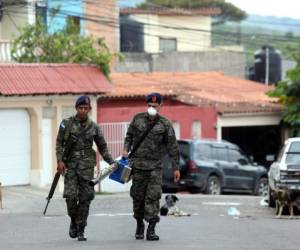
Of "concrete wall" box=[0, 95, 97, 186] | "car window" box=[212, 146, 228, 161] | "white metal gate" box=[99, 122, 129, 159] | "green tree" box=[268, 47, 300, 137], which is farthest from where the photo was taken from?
"green tree" box=[268, 47, 300, 137]

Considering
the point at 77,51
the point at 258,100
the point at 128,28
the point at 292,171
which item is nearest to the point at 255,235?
the point at 292,171

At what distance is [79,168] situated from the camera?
42.0 ft

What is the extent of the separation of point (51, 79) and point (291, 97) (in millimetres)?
11337

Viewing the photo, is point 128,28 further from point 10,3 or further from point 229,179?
point 229,179

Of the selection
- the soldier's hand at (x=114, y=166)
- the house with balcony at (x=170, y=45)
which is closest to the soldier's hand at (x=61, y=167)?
the soldier's hand at (x=114, y=166)

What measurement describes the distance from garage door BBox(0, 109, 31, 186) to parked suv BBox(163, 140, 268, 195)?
4.03 m

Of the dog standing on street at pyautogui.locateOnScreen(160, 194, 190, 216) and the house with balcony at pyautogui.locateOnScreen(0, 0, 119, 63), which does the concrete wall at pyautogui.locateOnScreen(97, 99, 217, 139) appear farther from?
the dog standing on street at pyautogui.locateOnScreen(160, 194, 190, 216)

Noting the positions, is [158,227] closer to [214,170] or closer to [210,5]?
[214,170]

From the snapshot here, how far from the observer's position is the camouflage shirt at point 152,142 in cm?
1292

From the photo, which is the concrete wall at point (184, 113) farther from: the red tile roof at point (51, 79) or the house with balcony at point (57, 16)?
the house with balcony at point (57, 16)

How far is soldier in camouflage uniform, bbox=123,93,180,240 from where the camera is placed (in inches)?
505

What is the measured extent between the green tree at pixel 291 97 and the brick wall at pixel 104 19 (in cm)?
1278

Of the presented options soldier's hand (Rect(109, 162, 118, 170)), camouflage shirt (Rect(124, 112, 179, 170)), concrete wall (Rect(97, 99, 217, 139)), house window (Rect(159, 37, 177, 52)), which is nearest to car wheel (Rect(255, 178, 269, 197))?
concrete wall (Rect(97, 99, 217, 139))

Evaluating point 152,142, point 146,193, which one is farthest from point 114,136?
point 146,193
